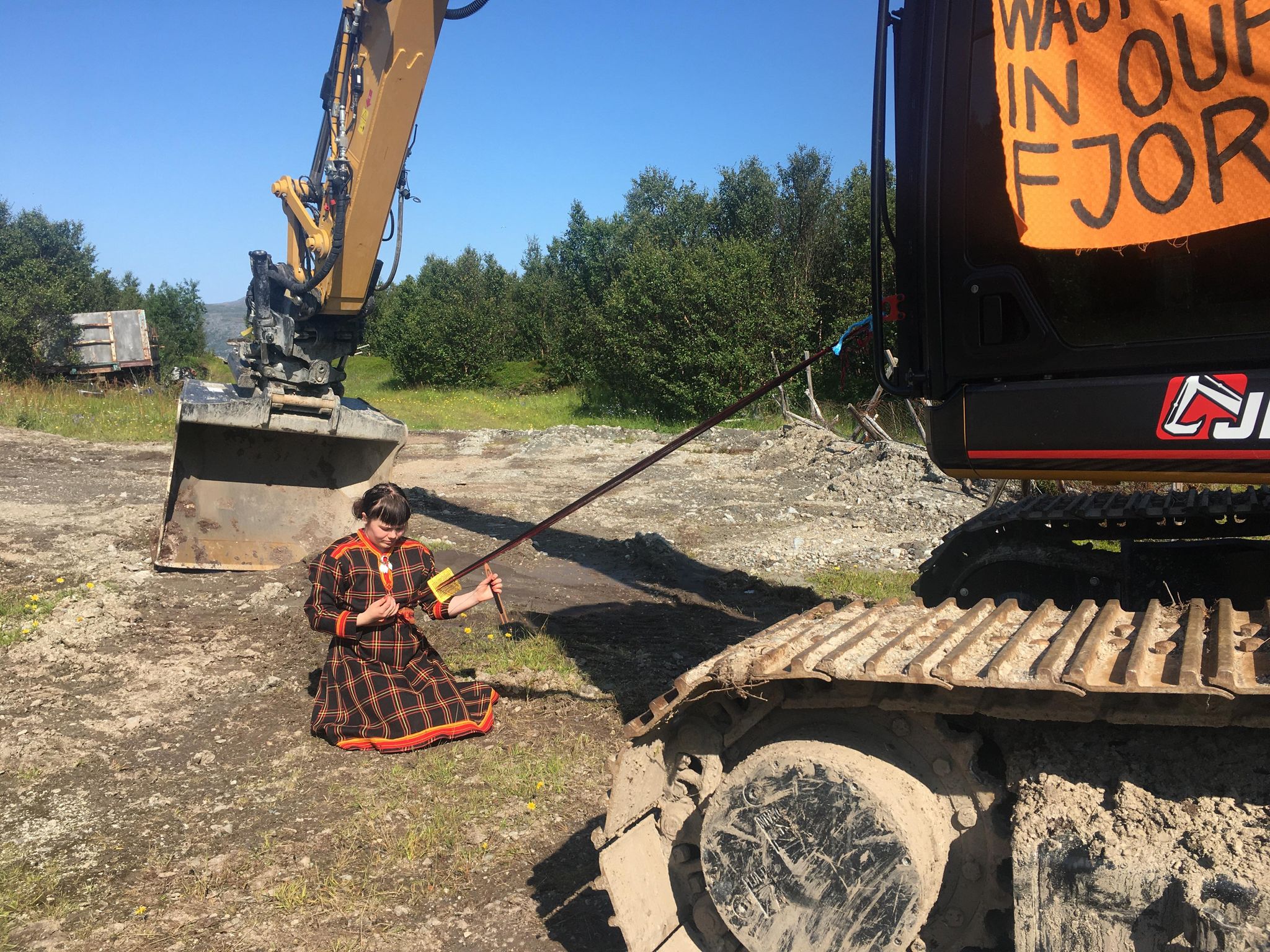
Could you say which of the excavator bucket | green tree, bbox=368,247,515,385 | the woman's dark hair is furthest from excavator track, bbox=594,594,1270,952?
green tree, bbox=368,247,515,385

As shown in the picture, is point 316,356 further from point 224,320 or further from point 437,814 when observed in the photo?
point 224,320

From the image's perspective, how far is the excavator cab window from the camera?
236cm

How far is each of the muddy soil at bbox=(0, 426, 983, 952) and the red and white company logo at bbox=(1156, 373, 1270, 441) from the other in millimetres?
2183

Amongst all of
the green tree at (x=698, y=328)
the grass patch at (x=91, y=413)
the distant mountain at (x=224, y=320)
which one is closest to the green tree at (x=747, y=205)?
the green tree at (x=698, y=328)

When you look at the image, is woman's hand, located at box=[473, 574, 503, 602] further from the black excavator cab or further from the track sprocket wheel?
the black excavator cab

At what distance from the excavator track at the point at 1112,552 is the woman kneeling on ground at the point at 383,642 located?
218cm

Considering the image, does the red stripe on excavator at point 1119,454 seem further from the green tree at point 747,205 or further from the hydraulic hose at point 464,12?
the green tree at point 747,205

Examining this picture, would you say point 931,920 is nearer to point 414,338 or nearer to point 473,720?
point 473,720

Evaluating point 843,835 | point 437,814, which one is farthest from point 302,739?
point 843,835

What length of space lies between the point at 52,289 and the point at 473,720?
2521cm

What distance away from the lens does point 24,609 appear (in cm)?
618

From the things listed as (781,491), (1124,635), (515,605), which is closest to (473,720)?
(515,605)

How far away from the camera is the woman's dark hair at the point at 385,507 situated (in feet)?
13.9

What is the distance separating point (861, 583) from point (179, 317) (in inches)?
1558
